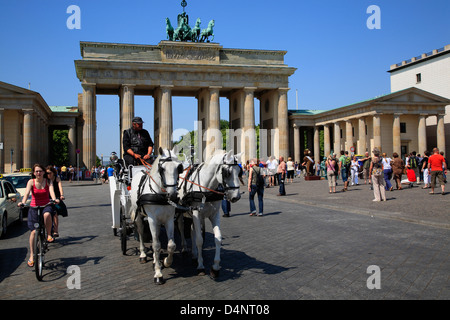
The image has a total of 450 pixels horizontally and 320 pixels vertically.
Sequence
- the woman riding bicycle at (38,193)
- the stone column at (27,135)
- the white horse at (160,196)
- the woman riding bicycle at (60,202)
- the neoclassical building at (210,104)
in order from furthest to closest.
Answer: the neoclassical building at (210,104) < the stone column at (27,135) < the woman riding bicycle at (60,202) < the woman riding bicycle at (38,193) < the white horse at (160,196)

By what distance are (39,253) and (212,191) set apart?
9.79 feet

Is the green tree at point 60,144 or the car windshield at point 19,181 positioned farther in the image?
the green tree at point 60,144

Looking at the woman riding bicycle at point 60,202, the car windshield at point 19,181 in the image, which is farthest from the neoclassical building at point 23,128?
the woman riding bicycle at point 60,202

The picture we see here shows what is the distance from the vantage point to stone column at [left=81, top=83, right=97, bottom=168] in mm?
48094

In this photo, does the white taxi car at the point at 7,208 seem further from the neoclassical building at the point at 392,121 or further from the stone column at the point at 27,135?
the neoclassical building at the point at 392,121

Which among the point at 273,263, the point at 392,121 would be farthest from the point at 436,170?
the point at 392,121

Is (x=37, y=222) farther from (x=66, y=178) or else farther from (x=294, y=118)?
(x=294, y=118)

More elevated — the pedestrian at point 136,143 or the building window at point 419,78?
the building window at point 419,78

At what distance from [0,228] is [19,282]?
14.6 ft

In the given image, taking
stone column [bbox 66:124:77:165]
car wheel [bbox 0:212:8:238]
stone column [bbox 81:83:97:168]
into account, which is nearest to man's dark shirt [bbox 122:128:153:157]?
car wheel [bbox 0:212:8:238]

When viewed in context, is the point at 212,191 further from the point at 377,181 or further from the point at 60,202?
the point at 377,181

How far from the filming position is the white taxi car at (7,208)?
9891mm

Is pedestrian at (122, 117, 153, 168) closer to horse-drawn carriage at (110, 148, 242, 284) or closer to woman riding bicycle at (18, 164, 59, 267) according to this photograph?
horse-drawn carriage at (110, 148, 242, 284)

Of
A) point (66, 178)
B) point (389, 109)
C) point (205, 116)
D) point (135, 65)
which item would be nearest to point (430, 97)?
point (389, 109)
